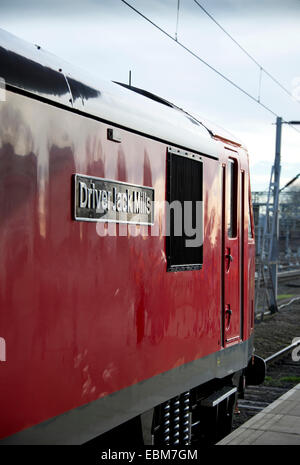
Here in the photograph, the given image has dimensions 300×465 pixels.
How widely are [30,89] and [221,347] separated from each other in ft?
13.0

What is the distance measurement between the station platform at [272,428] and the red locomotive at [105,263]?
43 cm

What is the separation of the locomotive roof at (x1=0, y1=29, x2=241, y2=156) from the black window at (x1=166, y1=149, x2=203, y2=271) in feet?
0.61

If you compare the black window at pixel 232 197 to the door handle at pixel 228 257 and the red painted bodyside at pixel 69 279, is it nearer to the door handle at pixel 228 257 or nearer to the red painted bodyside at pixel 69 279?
the door handle at pixel 228 257

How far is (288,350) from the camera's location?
1474cm

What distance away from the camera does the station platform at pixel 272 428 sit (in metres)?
6.97

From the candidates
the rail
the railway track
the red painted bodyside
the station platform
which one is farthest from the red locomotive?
the rail

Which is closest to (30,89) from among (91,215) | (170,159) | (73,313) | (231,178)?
(91,215)

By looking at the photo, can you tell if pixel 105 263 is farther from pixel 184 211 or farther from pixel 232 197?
pixel 232 197

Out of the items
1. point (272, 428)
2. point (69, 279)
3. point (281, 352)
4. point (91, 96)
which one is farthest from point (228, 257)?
point (281, 352)

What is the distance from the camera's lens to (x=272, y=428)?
7566mm

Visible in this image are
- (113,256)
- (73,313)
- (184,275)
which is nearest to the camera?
(73,313)

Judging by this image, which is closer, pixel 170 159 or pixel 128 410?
pixel 128 410

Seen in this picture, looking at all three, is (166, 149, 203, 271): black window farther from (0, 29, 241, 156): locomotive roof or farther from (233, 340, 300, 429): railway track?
(233, 340, 300, 429): railway track
